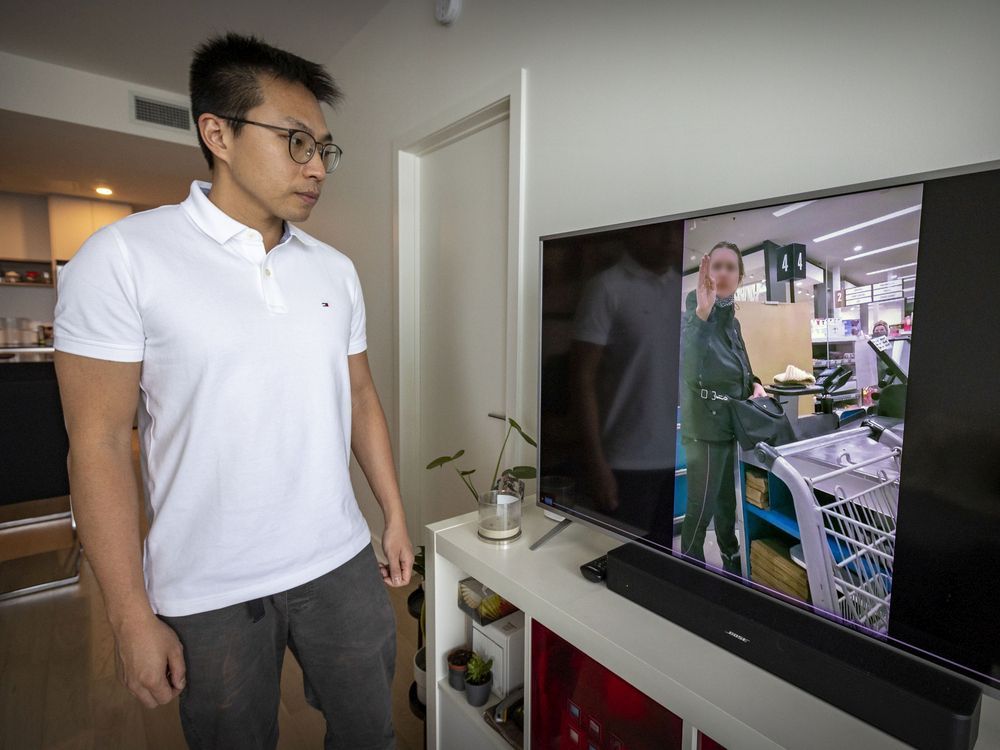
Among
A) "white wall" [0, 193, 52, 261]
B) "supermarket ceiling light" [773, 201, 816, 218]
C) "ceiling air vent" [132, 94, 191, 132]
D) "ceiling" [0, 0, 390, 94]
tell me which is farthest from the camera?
→ "white wall" [0, 193, 52, 261]

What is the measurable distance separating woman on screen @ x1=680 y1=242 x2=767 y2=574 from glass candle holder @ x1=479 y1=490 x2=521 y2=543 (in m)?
0.47

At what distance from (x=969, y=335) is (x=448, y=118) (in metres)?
1.84

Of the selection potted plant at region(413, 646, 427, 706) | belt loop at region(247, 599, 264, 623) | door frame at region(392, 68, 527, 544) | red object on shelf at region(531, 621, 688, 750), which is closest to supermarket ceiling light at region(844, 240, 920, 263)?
red object on shelf at region(531, 621, 688, 750)

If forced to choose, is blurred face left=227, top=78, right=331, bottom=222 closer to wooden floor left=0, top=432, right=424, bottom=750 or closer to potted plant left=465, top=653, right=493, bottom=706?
potted plant left=465, top=653, right=493, bottom=706

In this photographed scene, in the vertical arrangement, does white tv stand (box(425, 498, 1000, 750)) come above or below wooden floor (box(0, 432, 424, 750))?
above

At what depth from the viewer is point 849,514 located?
0.82 m

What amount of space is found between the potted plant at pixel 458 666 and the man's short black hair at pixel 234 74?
1325mm

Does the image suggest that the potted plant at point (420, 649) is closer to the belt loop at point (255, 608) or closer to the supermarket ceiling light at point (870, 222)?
the belt loop at point (255, 608)

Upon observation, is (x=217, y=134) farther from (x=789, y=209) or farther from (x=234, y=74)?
(x=789, y=209)

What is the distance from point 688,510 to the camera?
1031 millimetres

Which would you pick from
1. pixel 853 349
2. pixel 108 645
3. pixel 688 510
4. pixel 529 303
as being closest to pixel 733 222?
pixel 853 349

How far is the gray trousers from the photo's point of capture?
0.96m

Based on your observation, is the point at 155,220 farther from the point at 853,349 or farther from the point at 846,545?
the point at 846,545

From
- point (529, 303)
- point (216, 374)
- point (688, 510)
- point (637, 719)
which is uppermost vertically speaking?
point (529, 303)
